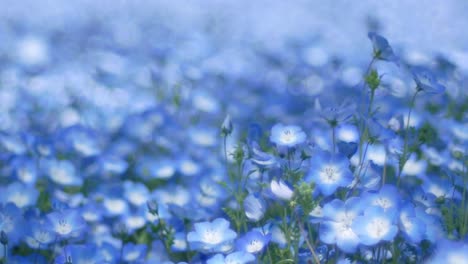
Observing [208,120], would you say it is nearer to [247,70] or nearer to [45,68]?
[247,70]

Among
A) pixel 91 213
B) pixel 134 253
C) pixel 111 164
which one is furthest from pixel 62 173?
pixel 134 253

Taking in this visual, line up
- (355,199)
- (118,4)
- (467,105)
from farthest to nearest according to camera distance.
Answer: (118,4) < (467,105) < (355,199)

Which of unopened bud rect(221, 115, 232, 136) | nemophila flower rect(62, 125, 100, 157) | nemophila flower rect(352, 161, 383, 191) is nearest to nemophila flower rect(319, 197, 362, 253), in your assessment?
nemophila flower rect(352, 161, 383, 191)

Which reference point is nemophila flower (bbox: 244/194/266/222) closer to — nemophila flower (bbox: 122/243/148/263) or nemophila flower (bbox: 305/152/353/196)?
nemophila flower (bbox: 305/152/353/196)

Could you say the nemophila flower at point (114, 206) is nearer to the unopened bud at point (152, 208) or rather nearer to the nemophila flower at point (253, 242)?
the unopened bud at point (152, 208)

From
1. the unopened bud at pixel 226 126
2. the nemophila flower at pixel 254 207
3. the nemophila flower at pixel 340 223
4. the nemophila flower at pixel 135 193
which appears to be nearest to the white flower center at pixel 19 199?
the nemophila flower at pixel 135 193

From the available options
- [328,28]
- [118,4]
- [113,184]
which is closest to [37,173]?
Answer: [113,184]
